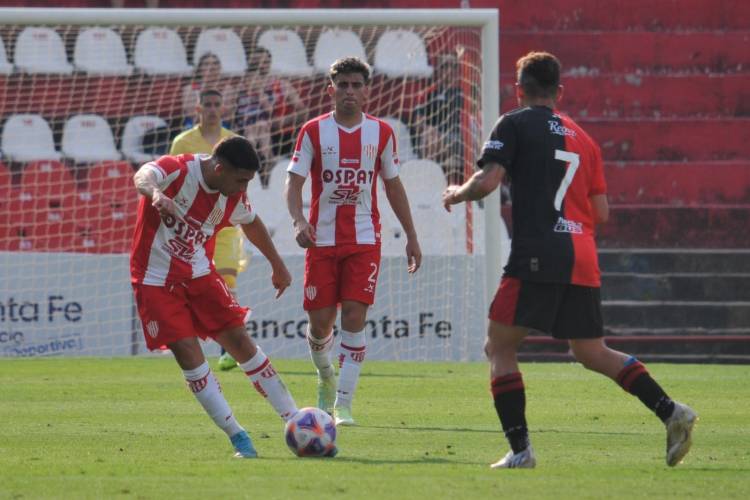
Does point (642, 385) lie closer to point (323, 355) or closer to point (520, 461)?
point (520, 461)

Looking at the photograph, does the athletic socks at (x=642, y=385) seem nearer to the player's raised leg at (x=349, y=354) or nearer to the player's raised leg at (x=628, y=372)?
the player's raised leg at (x=628, y=372)

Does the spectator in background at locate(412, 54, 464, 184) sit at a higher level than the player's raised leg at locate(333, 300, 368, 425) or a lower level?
higher

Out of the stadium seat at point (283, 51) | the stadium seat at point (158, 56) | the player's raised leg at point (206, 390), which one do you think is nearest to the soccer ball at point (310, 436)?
the player's raised leg at point (206, 390)

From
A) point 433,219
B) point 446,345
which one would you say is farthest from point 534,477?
point 433,219

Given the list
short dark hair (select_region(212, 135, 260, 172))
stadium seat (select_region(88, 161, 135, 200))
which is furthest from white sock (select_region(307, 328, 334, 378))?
stadium seat (select_region(88, 161, 135, 200))

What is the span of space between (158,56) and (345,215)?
32.8ft

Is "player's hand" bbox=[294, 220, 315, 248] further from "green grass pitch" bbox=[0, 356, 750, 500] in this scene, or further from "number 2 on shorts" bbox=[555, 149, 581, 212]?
"number 2 on shorts" bbox=[555, 149, 581, 212]

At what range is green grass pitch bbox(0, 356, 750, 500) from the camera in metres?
5.60

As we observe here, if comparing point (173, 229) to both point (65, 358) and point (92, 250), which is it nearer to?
point (65, 358)

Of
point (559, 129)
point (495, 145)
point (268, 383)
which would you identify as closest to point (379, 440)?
point (268, 383)

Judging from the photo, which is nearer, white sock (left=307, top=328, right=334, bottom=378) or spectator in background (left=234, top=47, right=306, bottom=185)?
white sock (left=307, top=328, right=334, bottom=378)

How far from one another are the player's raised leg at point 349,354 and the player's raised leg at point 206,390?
1.71 meters

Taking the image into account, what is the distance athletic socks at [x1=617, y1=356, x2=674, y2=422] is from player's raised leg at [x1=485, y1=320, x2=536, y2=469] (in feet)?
1.80

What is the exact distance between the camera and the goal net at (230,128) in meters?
14.6
